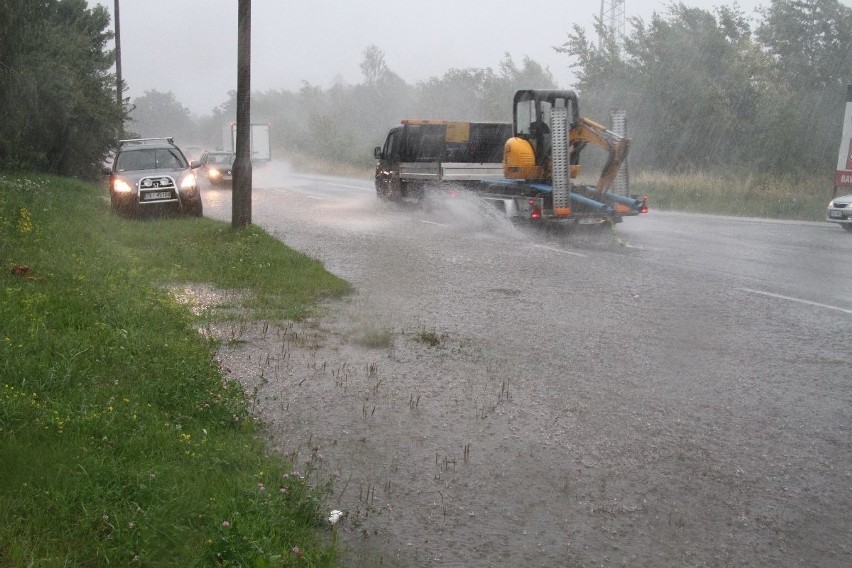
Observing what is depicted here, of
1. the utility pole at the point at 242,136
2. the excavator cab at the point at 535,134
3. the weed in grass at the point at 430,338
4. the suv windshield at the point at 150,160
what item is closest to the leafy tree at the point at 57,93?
the suv windshield at the point at 150,160

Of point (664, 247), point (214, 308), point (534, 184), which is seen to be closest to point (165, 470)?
point (214, 308)

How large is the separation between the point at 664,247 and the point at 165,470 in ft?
41.7

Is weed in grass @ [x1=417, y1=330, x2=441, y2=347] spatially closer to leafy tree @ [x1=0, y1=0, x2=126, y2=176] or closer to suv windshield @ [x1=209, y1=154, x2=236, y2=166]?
leafy tree @ [x1=0, y1=0, x2=126, y2=176]

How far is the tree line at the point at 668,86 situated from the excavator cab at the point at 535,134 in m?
2.73

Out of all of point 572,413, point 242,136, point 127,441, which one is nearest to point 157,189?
point 242,136

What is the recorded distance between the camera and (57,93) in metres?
25.5

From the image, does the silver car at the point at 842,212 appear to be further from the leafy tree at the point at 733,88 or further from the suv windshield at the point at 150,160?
the suv windshield at the point at 150,160

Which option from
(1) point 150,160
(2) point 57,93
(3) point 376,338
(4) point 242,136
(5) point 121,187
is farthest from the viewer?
(2) point 57,93

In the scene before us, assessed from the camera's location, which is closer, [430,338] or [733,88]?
[430,338]

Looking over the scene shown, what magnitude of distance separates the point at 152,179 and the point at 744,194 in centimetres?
1898

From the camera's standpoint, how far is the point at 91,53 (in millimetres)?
31609

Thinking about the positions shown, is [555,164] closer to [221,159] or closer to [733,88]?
[221,159]

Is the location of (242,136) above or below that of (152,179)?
above

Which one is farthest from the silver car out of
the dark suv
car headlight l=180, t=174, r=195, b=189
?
car headlight l=180, t=174, r=195, b=189
